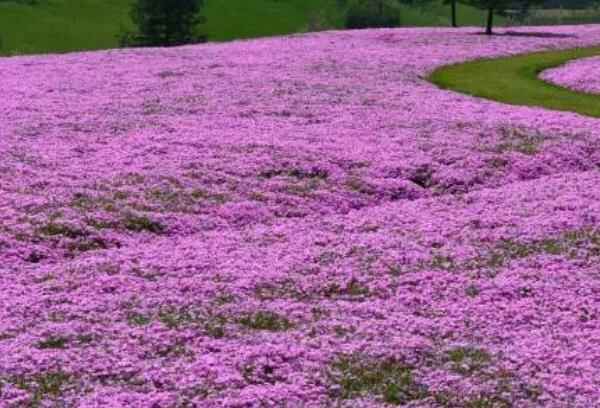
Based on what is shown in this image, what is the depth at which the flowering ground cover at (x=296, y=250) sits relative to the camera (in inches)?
639

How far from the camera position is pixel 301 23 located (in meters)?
189

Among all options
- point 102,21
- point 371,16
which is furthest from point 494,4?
point 102,21

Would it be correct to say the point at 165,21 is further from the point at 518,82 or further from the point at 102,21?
the point at 518,82

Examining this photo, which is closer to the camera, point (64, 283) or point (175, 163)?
point (64, 283)

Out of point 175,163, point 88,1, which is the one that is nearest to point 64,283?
point 175,163

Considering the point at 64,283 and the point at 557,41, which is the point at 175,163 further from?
the point at 557,41

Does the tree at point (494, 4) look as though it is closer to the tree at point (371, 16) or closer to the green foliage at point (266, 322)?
the green foliage at point (266, 322)

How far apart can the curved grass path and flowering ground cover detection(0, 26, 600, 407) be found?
3.02 meters

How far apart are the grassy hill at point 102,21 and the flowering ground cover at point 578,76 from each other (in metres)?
105

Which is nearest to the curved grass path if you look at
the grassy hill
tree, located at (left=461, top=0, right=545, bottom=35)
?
tree, located at (left=461, top=0, right=545, bottom=35)

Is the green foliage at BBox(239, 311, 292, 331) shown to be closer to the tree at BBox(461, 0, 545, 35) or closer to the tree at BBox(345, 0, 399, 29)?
the tree at BBox(461, 0, 545, 35)

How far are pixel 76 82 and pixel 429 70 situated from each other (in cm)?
1900

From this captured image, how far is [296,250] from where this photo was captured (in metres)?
23.4

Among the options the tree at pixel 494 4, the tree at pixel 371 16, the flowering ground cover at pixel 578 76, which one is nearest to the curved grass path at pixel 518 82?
the flowering ground cover at pixel 578 76
